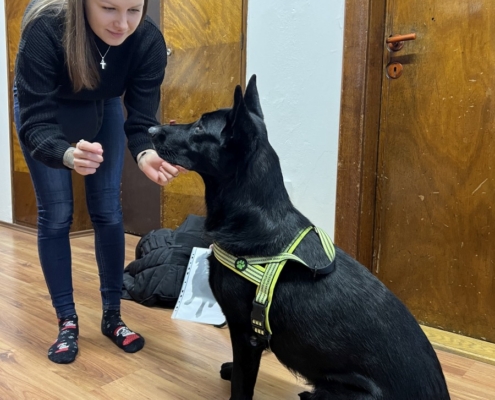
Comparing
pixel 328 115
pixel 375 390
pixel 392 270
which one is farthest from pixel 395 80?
pixel 375 390

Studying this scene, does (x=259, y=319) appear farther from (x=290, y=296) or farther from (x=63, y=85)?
(x=63, y=85)

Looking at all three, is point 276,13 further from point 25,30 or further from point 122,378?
point 122,378

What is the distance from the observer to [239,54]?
7.52ft

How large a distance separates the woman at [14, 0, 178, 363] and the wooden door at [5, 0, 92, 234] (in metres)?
1.72

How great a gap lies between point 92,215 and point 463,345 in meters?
1.37

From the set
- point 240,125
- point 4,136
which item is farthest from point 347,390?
point 4,136

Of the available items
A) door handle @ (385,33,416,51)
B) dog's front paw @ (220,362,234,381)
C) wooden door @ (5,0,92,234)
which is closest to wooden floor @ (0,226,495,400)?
dog's front paw @ (220,362,234,381)

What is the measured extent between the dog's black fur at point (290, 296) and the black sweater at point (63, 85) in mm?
332

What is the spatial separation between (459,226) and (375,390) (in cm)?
97

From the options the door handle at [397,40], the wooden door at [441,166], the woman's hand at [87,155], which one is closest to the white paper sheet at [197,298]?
the wooden door at [441,166]

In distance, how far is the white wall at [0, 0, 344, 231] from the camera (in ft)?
6.10

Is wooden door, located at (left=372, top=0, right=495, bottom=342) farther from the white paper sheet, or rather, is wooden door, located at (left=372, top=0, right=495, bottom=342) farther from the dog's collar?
the dog's collar

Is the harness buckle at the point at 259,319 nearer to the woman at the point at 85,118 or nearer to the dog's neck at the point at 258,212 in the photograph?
the dog's neck at the point at 258,212

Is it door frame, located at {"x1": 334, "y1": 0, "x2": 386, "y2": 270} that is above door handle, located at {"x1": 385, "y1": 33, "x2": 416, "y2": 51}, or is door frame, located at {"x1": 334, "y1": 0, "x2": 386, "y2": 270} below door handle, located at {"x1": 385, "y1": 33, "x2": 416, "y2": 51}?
below
